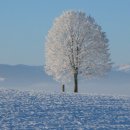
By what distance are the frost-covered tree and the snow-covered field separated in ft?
74.1

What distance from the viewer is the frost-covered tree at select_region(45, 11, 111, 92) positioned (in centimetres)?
6956

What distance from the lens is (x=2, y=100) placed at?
44.4 meters

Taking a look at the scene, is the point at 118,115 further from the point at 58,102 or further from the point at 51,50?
the point at 51,50

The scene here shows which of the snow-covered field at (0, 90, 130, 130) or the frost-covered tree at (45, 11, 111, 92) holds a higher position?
the frost-covered tree at (45, 11, 111, 92)

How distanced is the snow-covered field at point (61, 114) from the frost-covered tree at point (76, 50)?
2258cm

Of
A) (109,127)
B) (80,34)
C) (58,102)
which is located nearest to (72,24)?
(80,34)

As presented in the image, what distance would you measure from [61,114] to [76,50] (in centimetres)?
3446

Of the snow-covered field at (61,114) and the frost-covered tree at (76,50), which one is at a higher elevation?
the frost-covered tree at (76,50)

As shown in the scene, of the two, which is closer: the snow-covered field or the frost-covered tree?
the snow-covered field

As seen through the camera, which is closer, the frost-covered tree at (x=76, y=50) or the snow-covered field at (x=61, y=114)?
the snow-covered field at (x=61, y=114)

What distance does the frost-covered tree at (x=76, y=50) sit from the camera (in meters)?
69.6

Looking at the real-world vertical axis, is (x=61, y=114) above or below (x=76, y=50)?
below

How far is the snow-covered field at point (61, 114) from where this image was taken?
30156 millimetres

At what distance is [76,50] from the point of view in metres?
70.1
